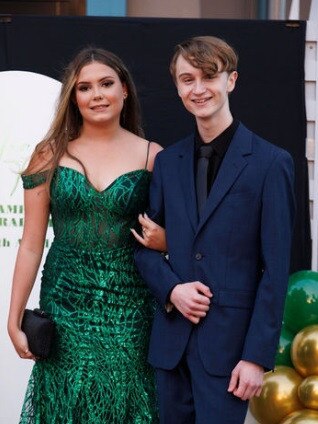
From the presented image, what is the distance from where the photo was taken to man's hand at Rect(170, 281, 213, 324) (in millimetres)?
3539

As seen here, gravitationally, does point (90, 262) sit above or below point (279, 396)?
Answer: above

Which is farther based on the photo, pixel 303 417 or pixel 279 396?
pixel 279 396

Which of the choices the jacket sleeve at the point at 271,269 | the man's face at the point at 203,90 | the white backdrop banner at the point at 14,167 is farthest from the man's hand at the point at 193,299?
the white backdrop banner at the point at 14,167

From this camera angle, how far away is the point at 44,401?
3900 millimetres

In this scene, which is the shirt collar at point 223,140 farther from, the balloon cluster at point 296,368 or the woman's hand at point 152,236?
the balloon cluster at point 296,368

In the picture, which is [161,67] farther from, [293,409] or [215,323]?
[215,323]

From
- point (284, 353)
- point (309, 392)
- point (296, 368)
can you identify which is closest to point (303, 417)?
point (309, 392)

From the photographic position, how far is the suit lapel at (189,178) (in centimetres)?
361

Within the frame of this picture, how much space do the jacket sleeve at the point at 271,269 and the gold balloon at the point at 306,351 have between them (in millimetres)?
1276

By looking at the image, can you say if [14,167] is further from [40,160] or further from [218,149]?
[218,149]

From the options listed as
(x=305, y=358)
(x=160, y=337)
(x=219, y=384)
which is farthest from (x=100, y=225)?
(x=305, y=358)

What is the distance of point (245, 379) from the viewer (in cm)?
350

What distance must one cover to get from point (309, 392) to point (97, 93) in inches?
67.9

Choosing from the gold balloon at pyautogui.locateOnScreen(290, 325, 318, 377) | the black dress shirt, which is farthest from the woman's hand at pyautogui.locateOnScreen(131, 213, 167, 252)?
the gold balloon at pyautogui.locateOnScreen(290, 325, 318, 377)
